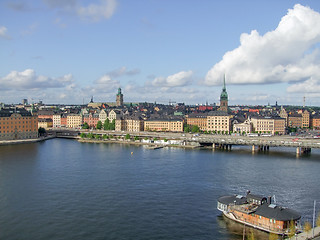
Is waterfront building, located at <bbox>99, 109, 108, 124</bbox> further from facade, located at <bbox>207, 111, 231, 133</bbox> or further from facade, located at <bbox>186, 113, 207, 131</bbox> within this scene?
facade, located at <bbox>207, 111, 231, 133</bbox>

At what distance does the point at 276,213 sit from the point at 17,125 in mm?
63351

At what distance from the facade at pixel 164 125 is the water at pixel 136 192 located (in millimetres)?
42720

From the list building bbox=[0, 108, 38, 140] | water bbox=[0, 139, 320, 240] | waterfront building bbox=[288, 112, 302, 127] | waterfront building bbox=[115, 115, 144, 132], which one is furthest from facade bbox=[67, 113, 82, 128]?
waterfront building bbox=[288, 112, 302, 127]

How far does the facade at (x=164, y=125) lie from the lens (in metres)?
95.2

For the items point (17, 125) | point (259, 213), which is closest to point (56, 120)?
point (17, 125)

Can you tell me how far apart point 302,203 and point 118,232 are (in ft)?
47.4

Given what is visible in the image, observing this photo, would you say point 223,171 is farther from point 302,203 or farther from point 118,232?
point 118,232

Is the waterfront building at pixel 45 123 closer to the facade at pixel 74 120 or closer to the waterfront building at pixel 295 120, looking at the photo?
the facade at pixel 74 120

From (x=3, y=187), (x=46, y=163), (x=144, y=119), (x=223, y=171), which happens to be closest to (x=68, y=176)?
(x=3, y=187)

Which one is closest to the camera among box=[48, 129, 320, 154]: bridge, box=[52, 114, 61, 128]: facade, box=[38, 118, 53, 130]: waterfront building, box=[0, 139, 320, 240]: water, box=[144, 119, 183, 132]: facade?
box=[0, 139, 320, 240]: water

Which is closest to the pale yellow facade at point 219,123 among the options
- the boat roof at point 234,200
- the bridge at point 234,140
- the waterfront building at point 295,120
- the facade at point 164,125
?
the facade at point 164,125

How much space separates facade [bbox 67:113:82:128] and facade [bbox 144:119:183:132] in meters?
24.9

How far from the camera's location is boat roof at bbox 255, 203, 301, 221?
2258cm

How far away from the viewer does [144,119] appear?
97688 millimetres
